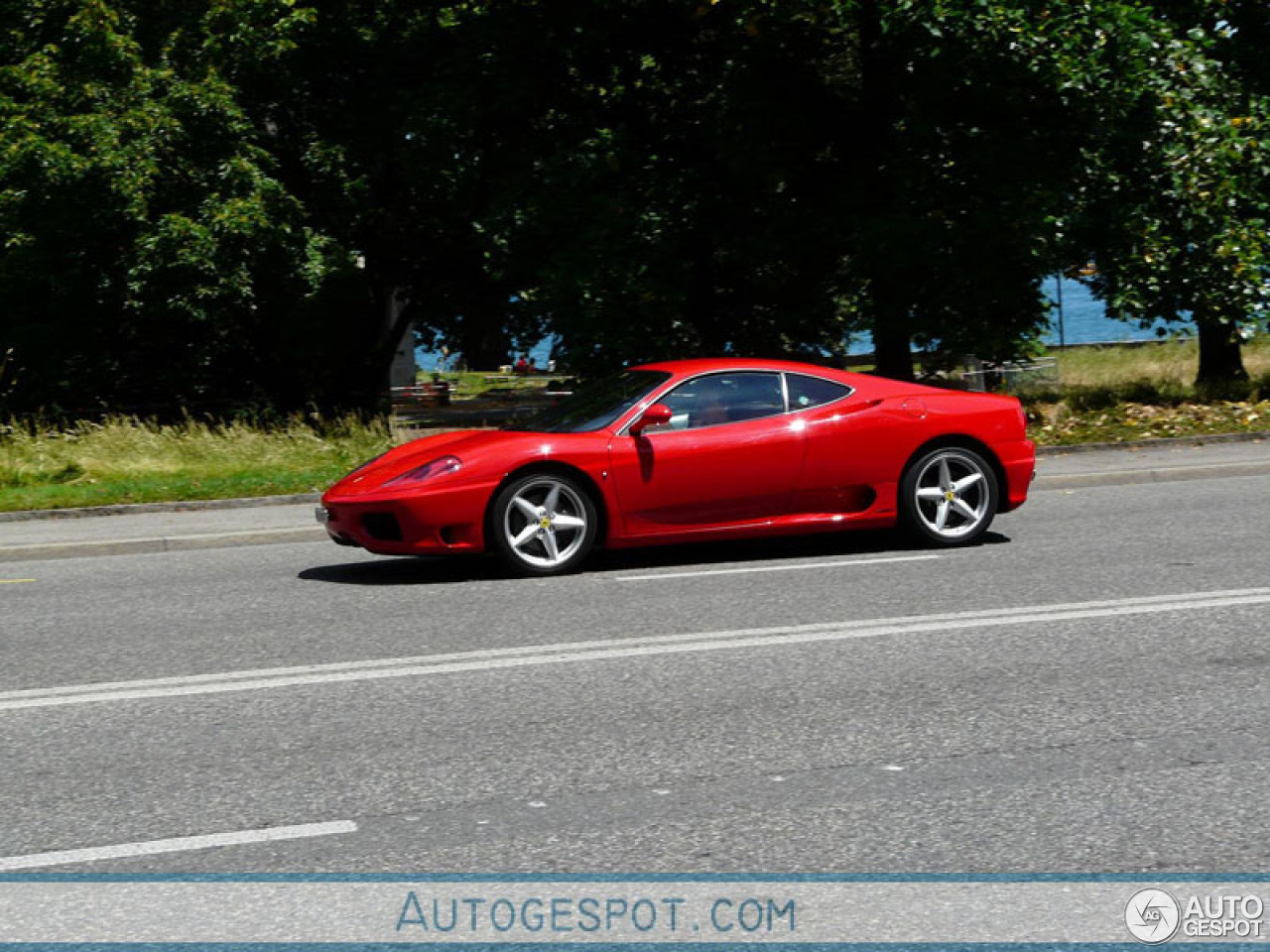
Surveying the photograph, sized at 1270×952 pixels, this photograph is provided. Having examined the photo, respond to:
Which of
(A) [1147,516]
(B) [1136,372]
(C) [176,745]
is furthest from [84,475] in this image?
(B) [1136,372]

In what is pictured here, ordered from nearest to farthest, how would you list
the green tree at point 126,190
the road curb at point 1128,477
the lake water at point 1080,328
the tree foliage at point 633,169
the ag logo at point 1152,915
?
the ag logo at point 1152,915
the road curb at point 1128,477
the tree foliage at point 633,169
the green tree at point 126,190
the lake water at point 1080,328

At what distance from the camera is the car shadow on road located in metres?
10.3

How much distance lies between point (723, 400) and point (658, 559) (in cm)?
116

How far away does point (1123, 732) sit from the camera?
5.77 meters

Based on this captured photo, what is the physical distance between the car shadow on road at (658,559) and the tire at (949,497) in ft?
0.58

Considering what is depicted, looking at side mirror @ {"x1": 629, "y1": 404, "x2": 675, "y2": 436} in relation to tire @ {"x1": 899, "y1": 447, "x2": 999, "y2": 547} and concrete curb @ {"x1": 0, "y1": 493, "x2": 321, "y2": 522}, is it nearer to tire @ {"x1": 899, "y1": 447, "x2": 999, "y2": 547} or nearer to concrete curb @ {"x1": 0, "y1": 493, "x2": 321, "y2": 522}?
tire @ {"x1": 899, "y1": 447, "x2": 999, "y2": 547}

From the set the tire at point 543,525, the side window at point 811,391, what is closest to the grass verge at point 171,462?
the tire at point 543,525

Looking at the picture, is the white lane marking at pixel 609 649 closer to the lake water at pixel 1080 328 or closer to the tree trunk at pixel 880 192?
the tree trunk at pixel 880 192

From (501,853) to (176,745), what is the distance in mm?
1842

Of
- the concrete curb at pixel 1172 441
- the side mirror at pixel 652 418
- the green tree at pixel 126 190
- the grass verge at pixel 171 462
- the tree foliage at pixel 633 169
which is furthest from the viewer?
the green tree at pixel 126 190

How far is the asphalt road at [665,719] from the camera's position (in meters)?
4.71

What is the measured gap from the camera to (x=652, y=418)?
1021 centimetres

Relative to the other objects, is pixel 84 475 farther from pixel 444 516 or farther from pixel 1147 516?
pixel 1147 516

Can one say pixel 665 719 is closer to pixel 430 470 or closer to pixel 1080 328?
pixel 430 470
